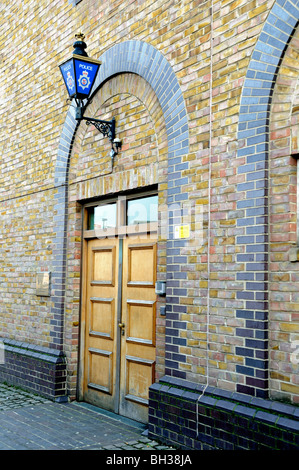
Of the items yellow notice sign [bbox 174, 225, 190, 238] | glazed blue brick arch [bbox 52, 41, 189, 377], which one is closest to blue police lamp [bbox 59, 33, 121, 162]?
glazed blue brick arch [bbox 52, 41, 189, 377]

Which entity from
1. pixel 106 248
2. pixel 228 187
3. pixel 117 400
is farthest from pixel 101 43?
pixel 117 400

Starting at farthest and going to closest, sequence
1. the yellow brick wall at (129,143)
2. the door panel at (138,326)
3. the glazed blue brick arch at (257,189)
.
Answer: the door panel at (138,326) < the yellow brick wall at (129,143) < the glazed blue brick arch at (257,189)

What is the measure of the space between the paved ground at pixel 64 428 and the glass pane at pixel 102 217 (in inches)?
92.4

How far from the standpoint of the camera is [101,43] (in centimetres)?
633

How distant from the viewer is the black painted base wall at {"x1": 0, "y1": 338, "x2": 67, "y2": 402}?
6516mm

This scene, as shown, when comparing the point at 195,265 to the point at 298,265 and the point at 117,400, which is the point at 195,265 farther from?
the point at 117,400

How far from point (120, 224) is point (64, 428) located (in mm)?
2435

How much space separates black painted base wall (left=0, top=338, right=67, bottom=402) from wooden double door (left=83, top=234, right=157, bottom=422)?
353 millimetres

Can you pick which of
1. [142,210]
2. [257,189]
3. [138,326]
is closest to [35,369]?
[138,326]

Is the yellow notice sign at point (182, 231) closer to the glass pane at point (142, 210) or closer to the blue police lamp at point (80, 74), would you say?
the glass pane at point (142, 210)

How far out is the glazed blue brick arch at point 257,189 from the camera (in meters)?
4.00

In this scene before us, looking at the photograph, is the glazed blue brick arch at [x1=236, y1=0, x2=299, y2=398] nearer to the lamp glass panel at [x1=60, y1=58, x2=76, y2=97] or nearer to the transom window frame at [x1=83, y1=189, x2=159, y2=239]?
the transom window frame at [x1=83, y1=189, x2=159, y2=239]

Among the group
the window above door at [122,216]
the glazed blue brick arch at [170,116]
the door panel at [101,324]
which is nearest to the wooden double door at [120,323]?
the door panel at [101,324]

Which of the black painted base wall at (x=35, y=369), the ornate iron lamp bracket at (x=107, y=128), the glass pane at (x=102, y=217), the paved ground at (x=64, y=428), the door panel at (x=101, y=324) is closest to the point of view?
the paved ground at (x=64, y=428)
